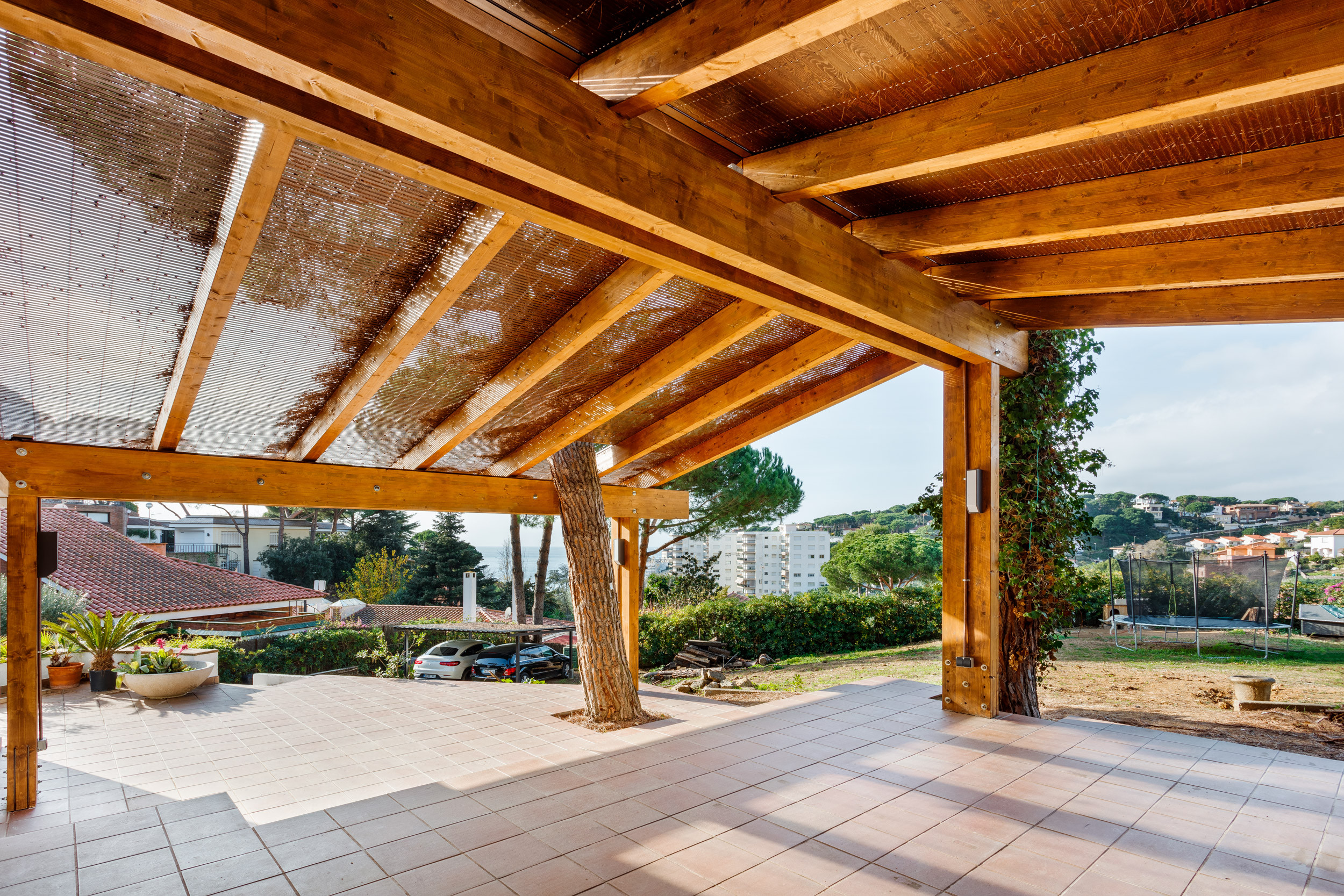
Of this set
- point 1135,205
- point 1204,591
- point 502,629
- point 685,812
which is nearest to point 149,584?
point 502,629

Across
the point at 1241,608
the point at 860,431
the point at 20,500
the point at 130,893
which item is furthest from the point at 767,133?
the point at 860,431

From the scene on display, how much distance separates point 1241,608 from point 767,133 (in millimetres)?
9676

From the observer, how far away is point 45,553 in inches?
163

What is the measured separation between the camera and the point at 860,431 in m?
81.4

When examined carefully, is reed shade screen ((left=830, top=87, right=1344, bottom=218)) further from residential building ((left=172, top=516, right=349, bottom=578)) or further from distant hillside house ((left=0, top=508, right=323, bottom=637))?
residential building ((left=172, top=516, right=349, bottom=578))

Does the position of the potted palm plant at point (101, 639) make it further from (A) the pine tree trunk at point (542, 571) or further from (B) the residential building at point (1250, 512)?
(B) the residential building at point (1250, 512)

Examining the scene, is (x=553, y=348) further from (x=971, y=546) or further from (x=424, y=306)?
(x=971, y=546)

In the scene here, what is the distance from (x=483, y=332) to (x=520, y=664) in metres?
7.01

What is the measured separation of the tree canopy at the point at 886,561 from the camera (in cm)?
1950

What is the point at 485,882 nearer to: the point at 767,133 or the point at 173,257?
the point at 173,257

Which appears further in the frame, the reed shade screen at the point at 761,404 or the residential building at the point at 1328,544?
the residential building at the point at 1328,544

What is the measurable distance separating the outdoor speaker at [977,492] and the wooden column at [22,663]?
19.6 feet

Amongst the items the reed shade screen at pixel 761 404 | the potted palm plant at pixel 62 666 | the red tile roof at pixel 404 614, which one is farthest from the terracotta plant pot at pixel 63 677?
the red tile roof at pixel 404 614

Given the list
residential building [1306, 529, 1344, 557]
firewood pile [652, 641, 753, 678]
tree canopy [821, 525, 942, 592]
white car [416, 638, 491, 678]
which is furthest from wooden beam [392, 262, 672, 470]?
residential building [1306, 529, 1344, 557]
